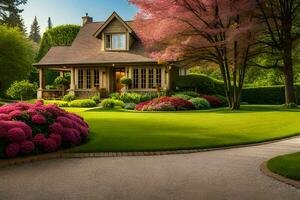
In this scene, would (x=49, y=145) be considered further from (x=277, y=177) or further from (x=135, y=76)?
(x=135, y=76)

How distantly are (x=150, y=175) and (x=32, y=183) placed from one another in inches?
84.8

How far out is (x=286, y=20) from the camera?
24062 millimetres

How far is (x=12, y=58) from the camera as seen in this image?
40531 mm

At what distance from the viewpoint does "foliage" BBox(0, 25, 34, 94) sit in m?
40.0

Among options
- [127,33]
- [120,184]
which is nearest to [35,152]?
[120,184]

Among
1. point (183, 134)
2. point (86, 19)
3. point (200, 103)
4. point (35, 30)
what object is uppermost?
point (35, 30)

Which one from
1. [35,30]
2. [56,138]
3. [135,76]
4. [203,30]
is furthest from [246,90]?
[35,30]

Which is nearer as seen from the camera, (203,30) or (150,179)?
(150,179)

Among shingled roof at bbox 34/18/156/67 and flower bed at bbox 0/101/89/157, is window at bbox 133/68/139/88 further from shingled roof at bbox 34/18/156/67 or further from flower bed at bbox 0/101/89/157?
flower bed at bbox 0/101/89/157

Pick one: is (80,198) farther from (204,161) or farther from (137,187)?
(204,161)

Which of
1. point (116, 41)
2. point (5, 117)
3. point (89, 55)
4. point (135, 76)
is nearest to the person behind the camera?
point (5, 117)

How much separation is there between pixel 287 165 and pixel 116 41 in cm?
2677

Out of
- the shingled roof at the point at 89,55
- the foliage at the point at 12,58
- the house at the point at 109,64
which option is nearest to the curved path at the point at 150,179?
the shingled roof at the point at 89,55

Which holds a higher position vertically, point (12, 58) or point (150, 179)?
point (12, 58)
